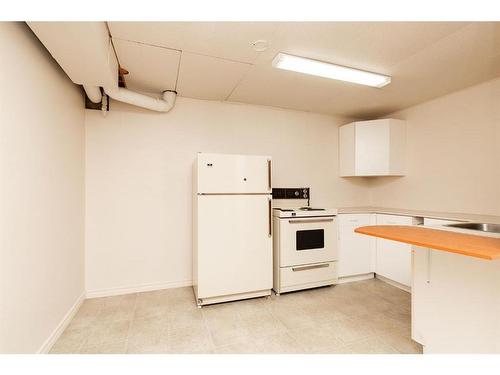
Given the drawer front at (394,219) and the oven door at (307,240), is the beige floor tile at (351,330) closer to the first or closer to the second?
the oven door at (307,240)

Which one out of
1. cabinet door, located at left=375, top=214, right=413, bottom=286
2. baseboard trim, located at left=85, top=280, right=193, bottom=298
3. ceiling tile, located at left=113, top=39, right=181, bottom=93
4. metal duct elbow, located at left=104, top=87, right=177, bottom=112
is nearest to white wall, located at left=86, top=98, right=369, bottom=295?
baseboard trim, located at left=85, top=280, right=193, bottom=298

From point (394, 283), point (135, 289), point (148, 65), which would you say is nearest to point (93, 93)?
point (148, 65)

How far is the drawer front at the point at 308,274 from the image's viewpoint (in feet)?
9.09

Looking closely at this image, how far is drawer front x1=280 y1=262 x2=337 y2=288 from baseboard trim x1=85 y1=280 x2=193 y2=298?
3.87 feet

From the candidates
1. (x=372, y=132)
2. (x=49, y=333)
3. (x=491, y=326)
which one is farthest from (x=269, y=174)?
(x=49, y=333)

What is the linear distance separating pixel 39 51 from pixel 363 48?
8.00ft

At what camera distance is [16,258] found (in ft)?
4.71

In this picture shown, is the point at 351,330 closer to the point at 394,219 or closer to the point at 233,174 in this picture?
the point at 394,219

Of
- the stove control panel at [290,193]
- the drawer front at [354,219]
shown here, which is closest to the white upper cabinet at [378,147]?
the drawer front at [354,219]

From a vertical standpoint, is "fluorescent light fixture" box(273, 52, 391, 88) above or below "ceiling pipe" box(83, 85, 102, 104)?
above

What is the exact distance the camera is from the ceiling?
1757mm

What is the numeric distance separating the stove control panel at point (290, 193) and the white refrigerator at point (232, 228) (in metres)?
0.71

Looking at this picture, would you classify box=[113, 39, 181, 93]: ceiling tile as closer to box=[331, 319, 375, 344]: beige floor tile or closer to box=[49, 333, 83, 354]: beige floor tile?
box=[49, 333, 83, 354]: beige floor tile

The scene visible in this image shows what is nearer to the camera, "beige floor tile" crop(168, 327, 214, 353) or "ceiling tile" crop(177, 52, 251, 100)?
"beige floor tile" crop(168, 327, 214, 353)
